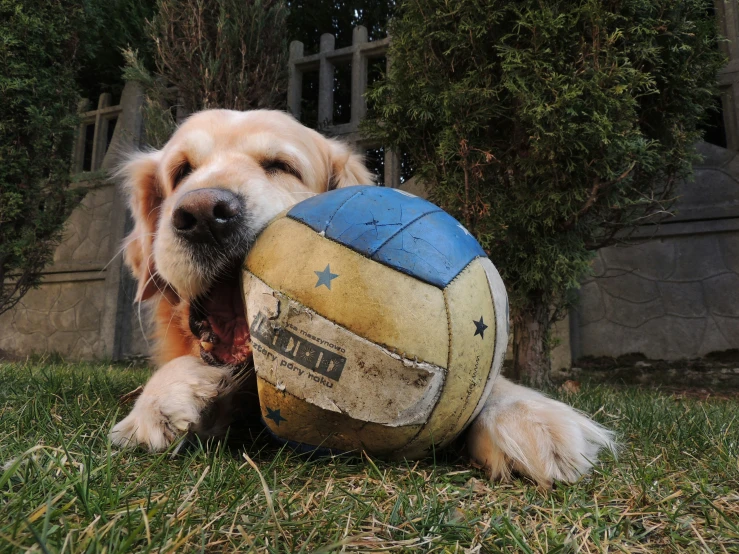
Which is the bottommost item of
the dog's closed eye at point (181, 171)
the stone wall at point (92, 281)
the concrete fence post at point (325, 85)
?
the stone wall at point (92, 281)

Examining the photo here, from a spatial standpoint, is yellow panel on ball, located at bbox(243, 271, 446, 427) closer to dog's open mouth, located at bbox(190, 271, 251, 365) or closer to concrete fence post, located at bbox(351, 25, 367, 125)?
dog's open mouth, located at bbox(190, 271, 251, 365)

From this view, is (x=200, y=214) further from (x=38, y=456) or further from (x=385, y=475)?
(x=385, y=475)

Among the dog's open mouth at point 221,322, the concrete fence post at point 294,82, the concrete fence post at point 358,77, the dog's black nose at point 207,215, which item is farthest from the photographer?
the concrete fence post at point 294,82

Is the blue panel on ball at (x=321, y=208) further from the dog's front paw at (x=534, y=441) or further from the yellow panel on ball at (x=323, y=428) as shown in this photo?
the dog's front paw at (x=534, y=441)

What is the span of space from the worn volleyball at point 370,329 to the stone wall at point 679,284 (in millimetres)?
4318

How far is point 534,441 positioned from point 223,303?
45.9 inches

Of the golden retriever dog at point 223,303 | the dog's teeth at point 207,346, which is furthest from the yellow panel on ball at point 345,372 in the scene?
the dog's teeth at point 207,346

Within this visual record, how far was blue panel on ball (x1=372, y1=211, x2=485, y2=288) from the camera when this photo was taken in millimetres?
1374

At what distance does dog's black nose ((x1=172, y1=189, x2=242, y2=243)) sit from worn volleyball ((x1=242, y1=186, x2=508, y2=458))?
0.21 meters

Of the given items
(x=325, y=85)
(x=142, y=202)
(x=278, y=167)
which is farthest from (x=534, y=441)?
(x=325, y=85)

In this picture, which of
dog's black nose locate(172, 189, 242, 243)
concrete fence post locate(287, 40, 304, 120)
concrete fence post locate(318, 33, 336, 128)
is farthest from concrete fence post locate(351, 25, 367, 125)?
dog's black nose locate(172, 189, 242, 243)

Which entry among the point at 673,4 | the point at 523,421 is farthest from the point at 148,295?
the point at 673,4

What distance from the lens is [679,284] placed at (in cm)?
524

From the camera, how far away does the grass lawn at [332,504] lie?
2.87 feet
